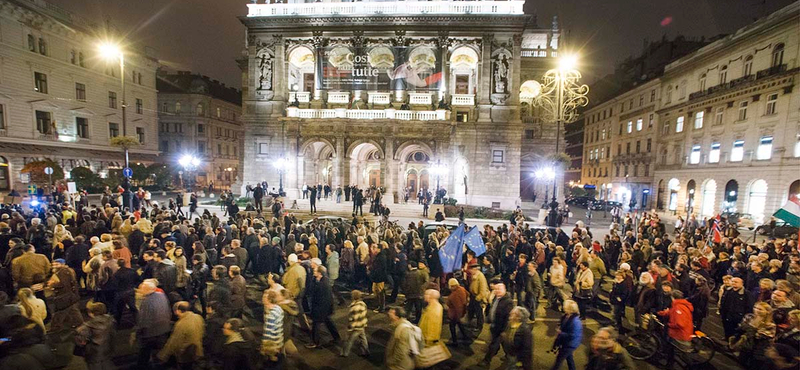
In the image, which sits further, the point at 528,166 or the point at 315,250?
the point at 528,166

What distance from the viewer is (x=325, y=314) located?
7109 mm

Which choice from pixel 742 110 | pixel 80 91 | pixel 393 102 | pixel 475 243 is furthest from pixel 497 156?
pixel 80 91

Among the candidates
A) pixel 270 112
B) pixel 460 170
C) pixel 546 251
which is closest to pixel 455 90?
pixel 460 170

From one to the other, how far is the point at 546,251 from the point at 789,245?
8.97 meters

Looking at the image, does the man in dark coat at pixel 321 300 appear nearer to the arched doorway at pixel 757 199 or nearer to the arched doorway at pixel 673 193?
the arched doorway at pixel 757 199

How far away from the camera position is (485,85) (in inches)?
1314

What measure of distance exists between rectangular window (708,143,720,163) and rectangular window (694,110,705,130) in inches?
92.2

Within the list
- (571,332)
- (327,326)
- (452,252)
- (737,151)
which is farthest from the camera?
(737,151)

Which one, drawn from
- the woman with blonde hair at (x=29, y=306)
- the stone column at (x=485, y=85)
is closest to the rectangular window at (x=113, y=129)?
the stone column at (x=485, y=85)

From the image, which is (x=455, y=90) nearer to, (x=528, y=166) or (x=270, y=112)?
(x=528, y=166)

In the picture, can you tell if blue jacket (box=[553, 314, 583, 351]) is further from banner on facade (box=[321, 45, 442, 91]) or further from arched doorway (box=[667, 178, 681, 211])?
arched doorway (box=[667, 178, 681, 211])

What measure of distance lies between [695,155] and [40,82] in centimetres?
5887

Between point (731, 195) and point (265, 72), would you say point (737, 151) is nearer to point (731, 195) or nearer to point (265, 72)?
point (731, 195)

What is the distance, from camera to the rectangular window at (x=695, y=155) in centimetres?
3380
